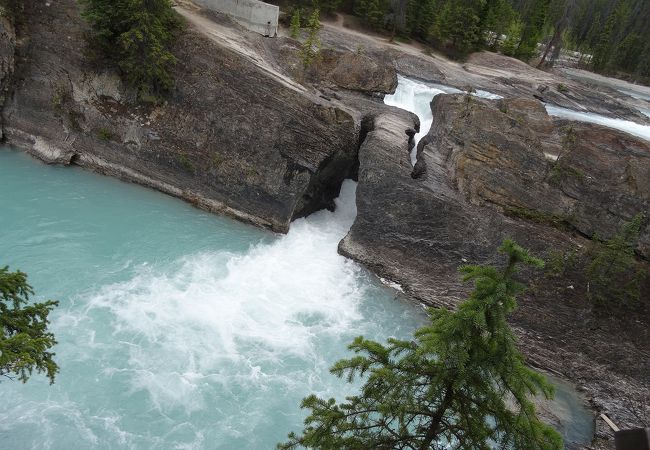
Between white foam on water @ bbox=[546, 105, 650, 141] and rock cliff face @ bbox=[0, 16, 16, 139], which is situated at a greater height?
white foam on water @ bbox=[546, 105, 650, 141]

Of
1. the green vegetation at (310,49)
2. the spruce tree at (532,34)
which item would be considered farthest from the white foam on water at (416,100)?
the spruce tree at (532,34)

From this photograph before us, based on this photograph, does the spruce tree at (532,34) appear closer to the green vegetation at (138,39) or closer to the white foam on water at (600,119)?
the white foam on water at (600,119)

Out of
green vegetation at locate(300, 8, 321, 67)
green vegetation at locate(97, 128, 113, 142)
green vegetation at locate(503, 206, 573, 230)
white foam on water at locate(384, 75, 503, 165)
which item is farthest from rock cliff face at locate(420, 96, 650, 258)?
green vegetation at locate(97, 128, 113, 142)

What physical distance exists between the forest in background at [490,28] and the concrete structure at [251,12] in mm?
9548

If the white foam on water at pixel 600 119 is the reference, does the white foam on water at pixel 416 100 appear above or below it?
below

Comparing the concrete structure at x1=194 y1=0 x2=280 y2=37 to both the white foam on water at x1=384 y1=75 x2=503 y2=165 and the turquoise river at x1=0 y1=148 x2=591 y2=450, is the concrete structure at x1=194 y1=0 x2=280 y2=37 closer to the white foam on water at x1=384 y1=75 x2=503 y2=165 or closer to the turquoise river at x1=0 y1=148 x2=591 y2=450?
the white foam on water at x1=384 y1=75 x2=503 y2=165

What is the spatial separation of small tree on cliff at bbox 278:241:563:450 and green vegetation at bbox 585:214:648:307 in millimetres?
14440

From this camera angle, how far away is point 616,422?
14367 mm

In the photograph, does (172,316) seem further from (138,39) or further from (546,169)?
(546,169)

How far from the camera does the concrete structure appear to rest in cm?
2650

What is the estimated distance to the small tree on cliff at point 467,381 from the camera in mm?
5094

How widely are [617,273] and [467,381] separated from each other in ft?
52.2

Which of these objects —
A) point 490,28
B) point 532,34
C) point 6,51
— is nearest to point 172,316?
point 6,51

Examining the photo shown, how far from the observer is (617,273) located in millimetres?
17891
